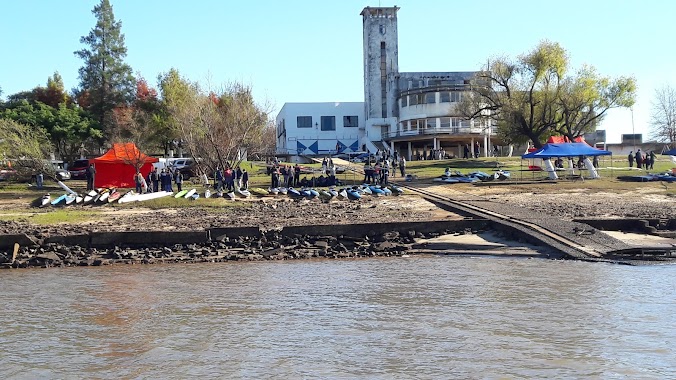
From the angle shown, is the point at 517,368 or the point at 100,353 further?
the point at 100,353

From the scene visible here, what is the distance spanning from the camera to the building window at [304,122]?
84.5 m

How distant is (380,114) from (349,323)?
7148 centimetres

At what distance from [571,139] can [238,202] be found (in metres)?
23.6

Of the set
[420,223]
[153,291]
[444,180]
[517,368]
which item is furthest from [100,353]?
[444,180]

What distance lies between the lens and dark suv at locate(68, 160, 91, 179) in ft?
141

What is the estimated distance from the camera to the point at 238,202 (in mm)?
29703

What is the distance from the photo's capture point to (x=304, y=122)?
84.6 m

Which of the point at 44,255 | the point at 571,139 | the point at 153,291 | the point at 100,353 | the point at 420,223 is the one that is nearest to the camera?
the point at 100,353

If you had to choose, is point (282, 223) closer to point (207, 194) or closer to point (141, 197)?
point (207, 194)

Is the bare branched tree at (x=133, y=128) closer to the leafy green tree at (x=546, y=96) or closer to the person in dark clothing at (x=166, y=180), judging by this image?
the person in dark clothing at (x=166, y=180)

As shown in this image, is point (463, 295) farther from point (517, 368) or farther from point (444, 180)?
point (444, 180)

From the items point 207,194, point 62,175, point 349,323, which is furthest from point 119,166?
point 349,323

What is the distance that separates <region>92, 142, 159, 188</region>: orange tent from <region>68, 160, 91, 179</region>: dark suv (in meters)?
7.41

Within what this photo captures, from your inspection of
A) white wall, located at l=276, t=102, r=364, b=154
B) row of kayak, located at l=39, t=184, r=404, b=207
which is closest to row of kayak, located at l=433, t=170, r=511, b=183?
row of kayak, located at l=39, t=184, r=404, b=207
